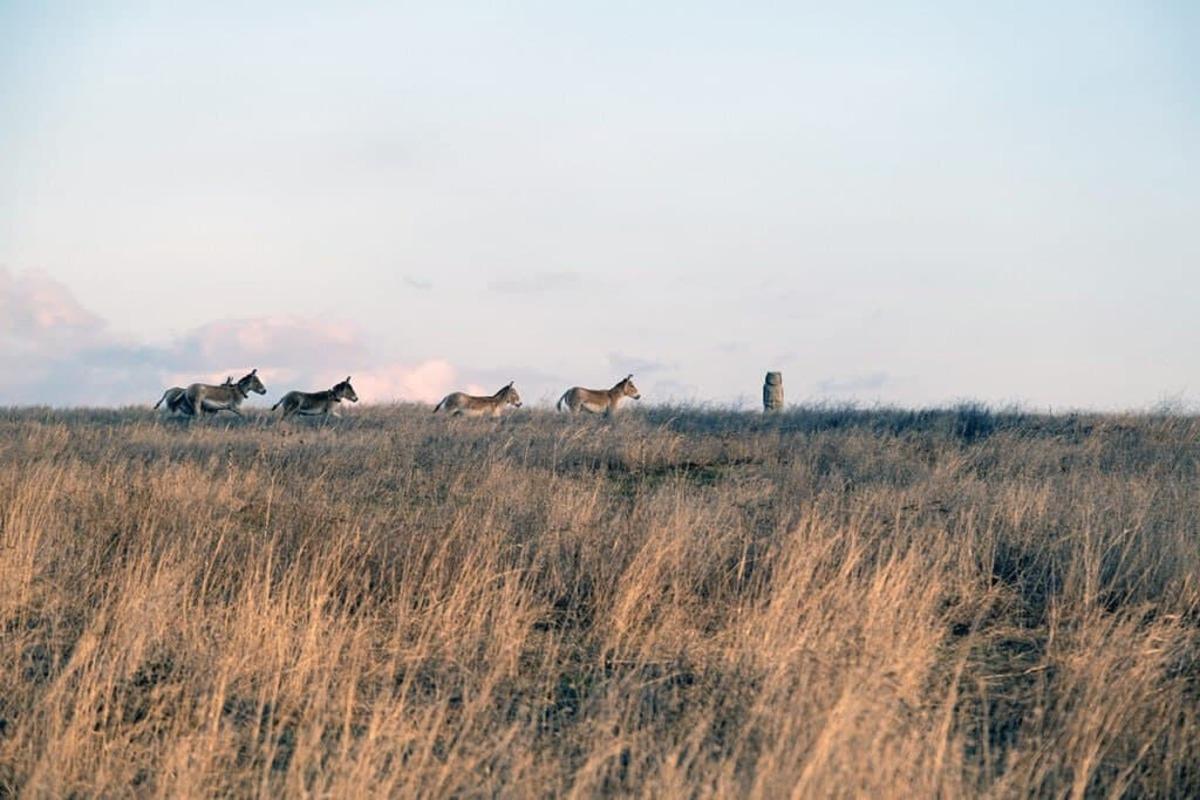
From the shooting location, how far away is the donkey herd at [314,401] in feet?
92.3

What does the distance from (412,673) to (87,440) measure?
14.4 m

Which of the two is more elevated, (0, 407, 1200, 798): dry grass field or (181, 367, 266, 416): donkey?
(181, 367, 266, 416): donkey

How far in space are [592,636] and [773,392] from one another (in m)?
21.9

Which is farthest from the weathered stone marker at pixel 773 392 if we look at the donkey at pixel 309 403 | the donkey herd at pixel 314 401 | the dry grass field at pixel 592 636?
the dry grass field at pixel 592 636

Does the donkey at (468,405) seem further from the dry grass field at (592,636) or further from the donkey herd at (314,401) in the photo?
the dry grass field at (592,636)

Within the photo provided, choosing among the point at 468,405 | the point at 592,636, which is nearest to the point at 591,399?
the point at 468,405

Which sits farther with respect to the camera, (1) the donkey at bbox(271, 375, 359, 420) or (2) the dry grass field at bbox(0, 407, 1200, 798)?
(1) the donkey at bbox(271, 375, 359, 420)

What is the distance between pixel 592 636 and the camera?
24.5 feet

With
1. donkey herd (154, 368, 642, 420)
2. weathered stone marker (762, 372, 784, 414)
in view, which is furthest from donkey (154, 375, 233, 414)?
Answer: weathered stone marker (762, 372, 784, 414)

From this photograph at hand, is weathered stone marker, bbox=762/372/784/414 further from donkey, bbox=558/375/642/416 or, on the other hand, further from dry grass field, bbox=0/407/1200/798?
dry grass field, bbox=0/407/1200/798

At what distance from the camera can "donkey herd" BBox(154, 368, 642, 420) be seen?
1108 inches

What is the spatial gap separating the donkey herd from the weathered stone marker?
11.6 feet

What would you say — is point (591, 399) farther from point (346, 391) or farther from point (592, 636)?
point (592, 636)

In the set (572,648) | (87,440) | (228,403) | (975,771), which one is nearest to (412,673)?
(572,648)
